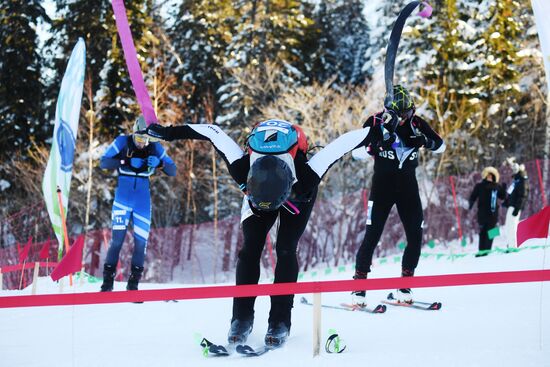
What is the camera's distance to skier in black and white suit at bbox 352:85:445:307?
5586 millimetres

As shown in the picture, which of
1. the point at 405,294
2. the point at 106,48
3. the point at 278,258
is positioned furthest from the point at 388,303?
the point at 106,48

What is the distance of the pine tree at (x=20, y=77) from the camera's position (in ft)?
83.9

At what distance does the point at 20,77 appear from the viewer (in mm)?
26219

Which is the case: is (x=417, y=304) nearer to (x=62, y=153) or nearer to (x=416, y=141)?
(x=416, y=141)

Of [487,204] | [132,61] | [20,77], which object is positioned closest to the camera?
[132,61]

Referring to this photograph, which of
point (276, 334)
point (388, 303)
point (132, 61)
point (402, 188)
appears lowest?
point (276, 334)

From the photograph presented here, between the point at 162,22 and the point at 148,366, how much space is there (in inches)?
1165

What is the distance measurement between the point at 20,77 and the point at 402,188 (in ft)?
79.1

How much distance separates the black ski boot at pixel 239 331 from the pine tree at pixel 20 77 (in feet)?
76.7

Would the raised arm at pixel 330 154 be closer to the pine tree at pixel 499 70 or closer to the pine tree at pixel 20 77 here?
the pine tree at pixel 499 70

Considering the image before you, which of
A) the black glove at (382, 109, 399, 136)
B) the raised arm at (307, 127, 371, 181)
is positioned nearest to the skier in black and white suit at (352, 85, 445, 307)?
the black glove at (382, 109, 399, 136)

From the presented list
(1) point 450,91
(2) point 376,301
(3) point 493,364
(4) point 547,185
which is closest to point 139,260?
(2) point 376,301

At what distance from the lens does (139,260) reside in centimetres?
647

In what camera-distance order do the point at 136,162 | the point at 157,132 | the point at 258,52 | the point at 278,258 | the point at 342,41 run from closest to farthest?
the point at 278,258
the point at 157,132
the point at 136,162
the point at 258,52
the point at 342,41
